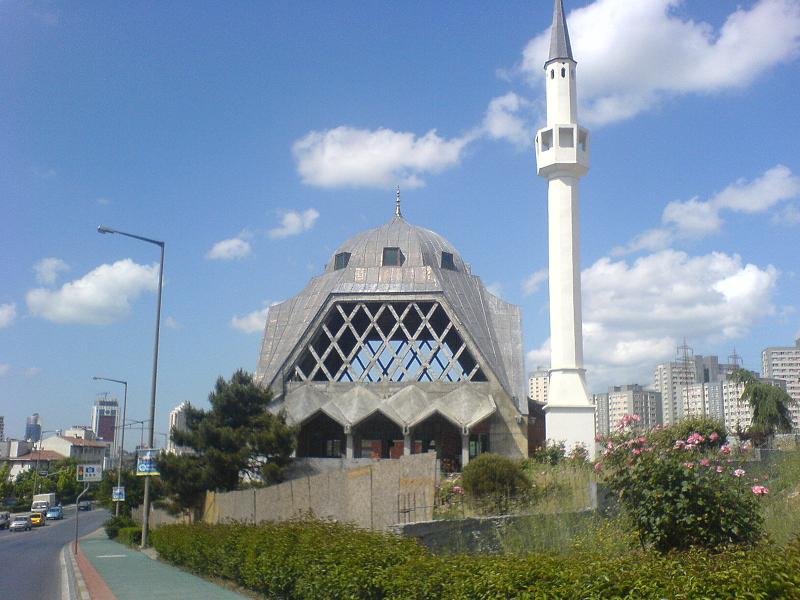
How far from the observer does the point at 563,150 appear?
128 ft

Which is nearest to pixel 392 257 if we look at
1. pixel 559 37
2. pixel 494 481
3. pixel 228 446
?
pixel 559 37

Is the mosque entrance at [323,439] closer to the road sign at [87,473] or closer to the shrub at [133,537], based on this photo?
the road sign at [87,473]

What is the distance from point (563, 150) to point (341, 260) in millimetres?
17284

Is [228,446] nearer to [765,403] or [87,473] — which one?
[87,473]

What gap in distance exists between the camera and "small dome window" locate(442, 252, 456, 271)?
51.3 meters

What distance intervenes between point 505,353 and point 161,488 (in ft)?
68.2

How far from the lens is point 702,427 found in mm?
27531

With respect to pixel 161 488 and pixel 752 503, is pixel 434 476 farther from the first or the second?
pixel 161 488

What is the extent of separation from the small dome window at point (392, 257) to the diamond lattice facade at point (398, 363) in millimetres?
69

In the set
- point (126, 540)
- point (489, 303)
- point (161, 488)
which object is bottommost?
point (126, 540)

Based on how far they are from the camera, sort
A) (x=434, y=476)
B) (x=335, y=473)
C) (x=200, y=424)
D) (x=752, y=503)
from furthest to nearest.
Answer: (x=200, y=424)
(x=335, y=473)
(x=434, y=476)
(x=752, y=503)

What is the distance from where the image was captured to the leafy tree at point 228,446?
100 feet

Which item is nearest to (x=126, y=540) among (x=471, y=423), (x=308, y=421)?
(x=308, y=421)

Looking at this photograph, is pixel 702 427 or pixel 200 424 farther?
pixel 200 424
